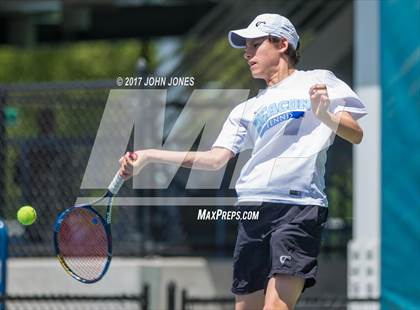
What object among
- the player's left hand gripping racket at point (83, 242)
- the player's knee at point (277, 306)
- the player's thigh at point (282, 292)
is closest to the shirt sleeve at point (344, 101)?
the player's thigh at point (282, 292)

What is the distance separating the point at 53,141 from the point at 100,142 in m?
0.63

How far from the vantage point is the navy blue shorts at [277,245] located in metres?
5.27

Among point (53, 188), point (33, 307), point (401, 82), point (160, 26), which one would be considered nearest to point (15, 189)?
point (53, 188)

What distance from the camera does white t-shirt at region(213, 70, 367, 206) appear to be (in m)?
5.32

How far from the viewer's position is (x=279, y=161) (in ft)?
17.6

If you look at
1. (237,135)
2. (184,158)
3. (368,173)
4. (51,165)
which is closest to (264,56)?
(237,135)

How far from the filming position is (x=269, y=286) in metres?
5.29

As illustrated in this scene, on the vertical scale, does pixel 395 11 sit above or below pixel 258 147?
above

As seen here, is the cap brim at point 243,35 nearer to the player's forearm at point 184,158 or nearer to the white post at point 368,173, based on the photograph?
the player's forearm at point 184,158

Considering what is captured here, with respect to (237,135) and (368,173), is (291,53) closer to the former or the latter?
(237,135)

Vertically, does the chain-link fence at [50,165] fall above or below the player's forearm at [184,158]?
above

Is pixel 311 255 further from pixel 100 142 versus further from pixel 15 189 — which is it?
pixel 15 189

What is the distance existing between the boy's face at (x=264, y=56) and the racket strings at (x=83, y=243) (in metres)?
1.13

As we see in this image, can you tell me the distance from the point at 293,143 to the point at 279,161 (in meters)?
0.11
